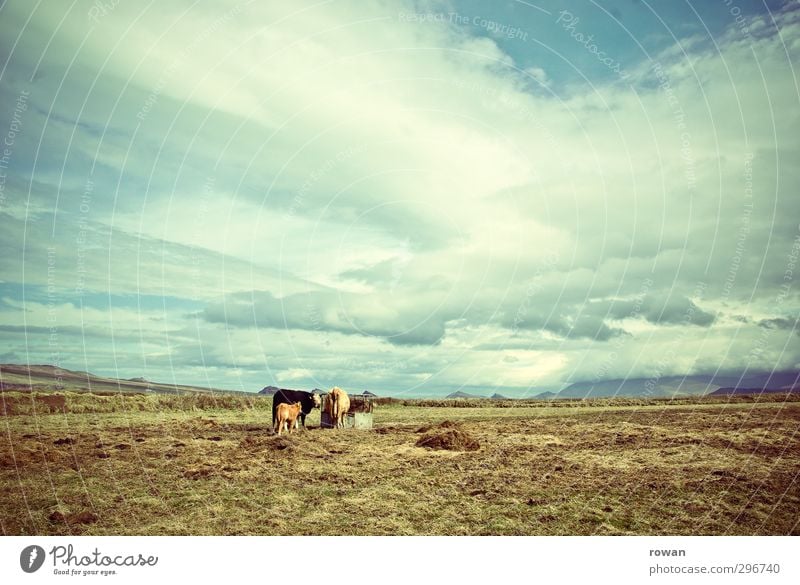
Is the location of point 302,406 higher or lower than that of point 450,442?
higher

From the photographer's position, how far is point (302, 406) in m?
39.8

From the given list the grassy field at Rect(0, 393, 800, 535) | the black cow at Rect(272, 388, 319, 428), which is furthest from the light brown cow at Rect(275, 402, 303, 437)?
the black cow at Rect(272, 388, 319, 428)

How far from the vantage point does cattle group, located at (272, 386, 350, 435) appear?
33.9 metres

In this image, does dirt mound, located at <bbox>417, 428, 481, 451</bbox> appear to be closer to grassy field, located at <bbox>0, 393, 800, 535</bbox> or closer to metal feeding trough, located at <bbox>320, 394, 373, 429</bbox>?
grassy field, located at <bbox>0, 393, 800, 535</bbox>

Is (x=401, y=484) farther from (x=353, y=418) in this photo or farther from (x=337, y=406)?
(x=353, y=418)

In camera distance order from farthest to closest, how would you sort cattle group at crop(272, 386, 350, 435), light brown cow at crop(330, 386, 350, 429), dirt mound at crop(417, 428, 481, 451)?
light brown cow at crop(330, 386, 350, 429), cattle group at crop(272, 386, 350, 435), dirt mound at crop(417, 428, 481, 451)

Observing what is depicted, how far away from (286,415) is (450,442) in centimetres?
1117

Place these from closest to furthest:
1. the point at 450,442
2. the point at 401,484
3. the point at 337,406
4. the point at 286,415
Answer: the point at 401,484 → the point at 450,442 → the point at 286,415 → the point at 337,406

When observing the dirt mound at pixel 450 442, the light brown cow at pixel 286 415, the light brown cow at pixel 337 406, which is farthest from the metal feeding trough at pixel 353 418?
the dirt mound at pixel 450 442
